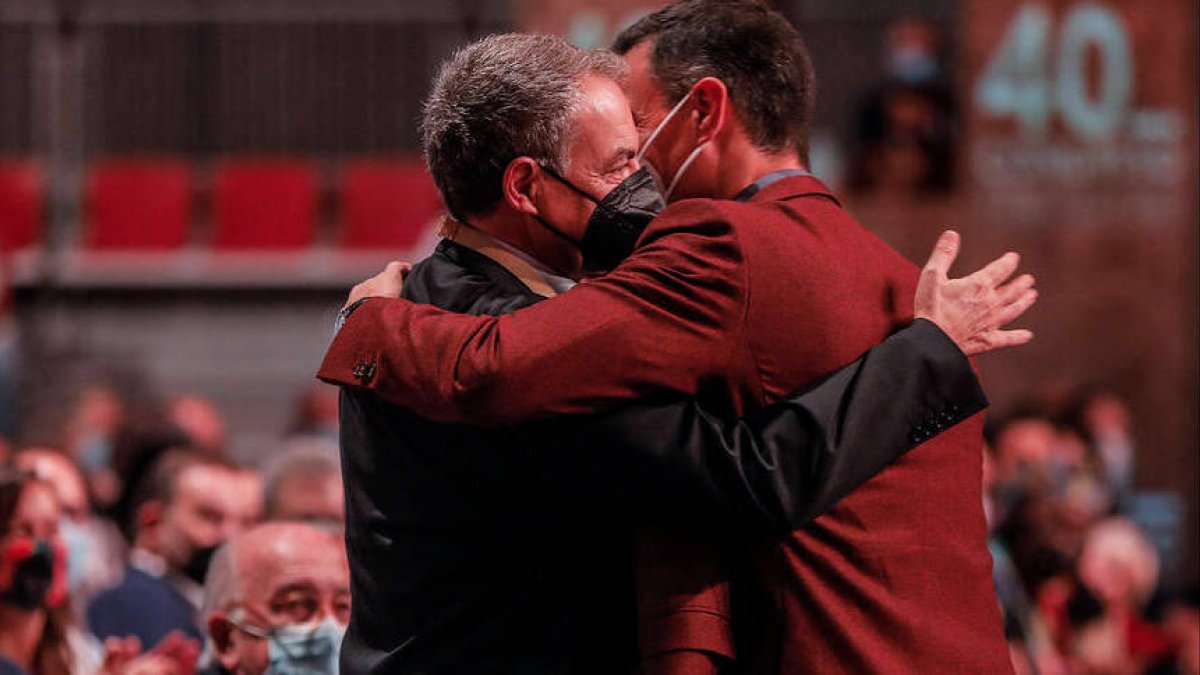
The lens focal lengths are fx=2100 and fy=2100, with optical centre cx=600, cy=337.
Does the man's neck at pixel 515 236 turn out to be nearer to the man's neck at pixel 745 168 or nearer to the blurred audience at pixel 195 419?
the man's neck at pixel 745 168

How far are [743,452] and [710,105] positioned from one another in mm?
621

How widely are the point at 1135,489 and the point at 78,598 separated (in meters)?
6.07

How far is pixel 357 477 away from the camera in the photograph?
9.63ft

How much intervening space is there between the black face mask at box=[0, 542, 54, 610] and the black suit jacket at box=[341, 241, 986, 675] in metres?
1.58

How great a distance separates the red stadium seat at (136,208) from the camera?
493 inches

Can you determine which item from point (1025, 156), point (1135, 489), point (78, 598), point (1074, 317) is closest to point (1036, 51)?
point (1025, 156)

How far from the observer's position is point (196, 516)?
5.70 m

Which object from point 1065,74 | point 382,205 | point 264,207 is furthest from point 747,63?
point 264,207

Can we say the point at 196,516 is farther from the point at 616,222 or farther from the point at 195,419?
the point at 195,419

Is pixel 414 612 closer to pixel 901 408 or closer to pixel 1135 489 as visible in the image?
pixel 901 408

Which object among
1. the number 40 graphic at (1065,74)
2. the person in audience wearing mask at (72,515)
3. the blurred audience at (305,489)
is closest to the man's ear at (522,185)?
the blurred audience at (305,489)

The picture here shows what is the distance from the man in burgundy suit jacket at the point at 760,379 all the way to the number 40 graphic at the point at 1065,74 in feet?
25.2

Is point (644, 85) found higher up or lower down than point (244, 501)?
higher up

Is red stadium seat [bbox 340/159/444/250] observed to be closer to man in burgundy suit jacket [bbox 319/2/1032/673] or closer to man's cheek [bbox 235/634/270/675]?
man's cheek [bbox 235/634/270/675]
